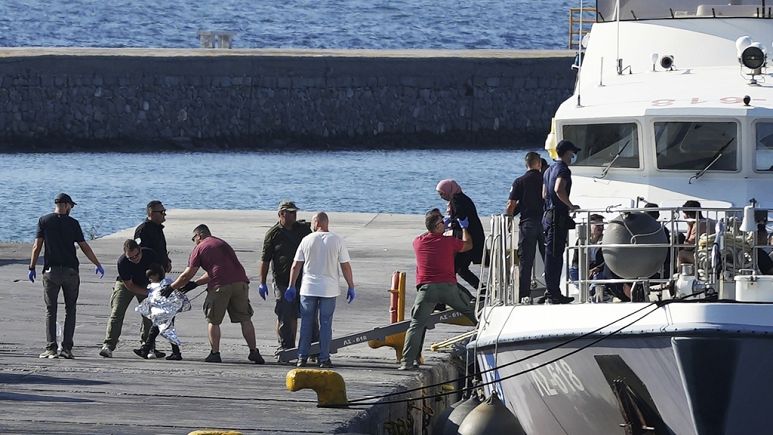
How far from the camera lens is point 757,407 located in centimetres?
1184

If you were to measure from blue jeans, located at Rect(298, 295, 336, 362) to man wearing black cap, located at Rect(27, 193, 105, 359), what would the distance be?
221cm

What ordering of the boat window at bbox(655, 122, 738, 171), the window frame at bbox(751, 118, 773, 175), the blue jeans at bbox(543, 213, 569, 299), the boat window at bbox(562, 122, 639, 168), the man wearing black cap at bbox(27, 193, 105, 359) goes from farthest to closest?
the man wearing black cap at bbox(27, 193, 105, 359), the boat window at bbox(562, 122, 639, 168), the boat window at bbox(655, 122, 738, 171), the window frame at bbox(751, 118, 773, 175), the blue jeans at bbox(543, 213, 569, 299)

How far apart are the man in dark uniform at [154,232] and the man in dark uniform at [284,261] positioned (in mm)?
1011

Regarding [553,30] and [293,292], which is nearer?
[293,292]

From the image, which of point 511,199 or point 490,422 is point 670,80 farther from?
point 490,422

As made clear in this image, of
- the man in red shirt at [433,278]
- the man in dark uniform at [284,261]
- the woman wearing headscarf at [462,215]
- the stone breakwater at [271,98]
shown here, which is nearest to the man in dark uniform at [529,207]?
the man in red shirt at [433,278]

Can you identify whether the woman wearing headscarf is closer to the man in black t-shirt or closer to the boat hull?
the man in black t-shirt

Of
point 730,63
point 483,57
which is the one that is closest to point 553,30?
point 483,57

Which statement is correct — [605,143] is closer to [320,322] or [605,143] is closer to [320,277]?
[320,277]

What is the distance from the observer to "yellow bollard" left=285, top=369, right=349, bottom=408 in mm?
13672

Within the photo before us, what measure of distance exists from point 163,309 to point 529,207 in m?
3.54

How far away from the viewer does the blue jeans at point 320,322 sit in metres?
15.7

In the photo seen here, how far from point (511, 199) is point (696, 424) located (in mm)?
4258

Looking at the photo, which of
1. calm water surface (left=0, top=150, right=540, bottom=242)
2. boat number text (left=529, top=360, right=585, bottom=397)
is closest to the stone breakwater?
calm water surface (left=0, top=150, right=540, bottom=242)
